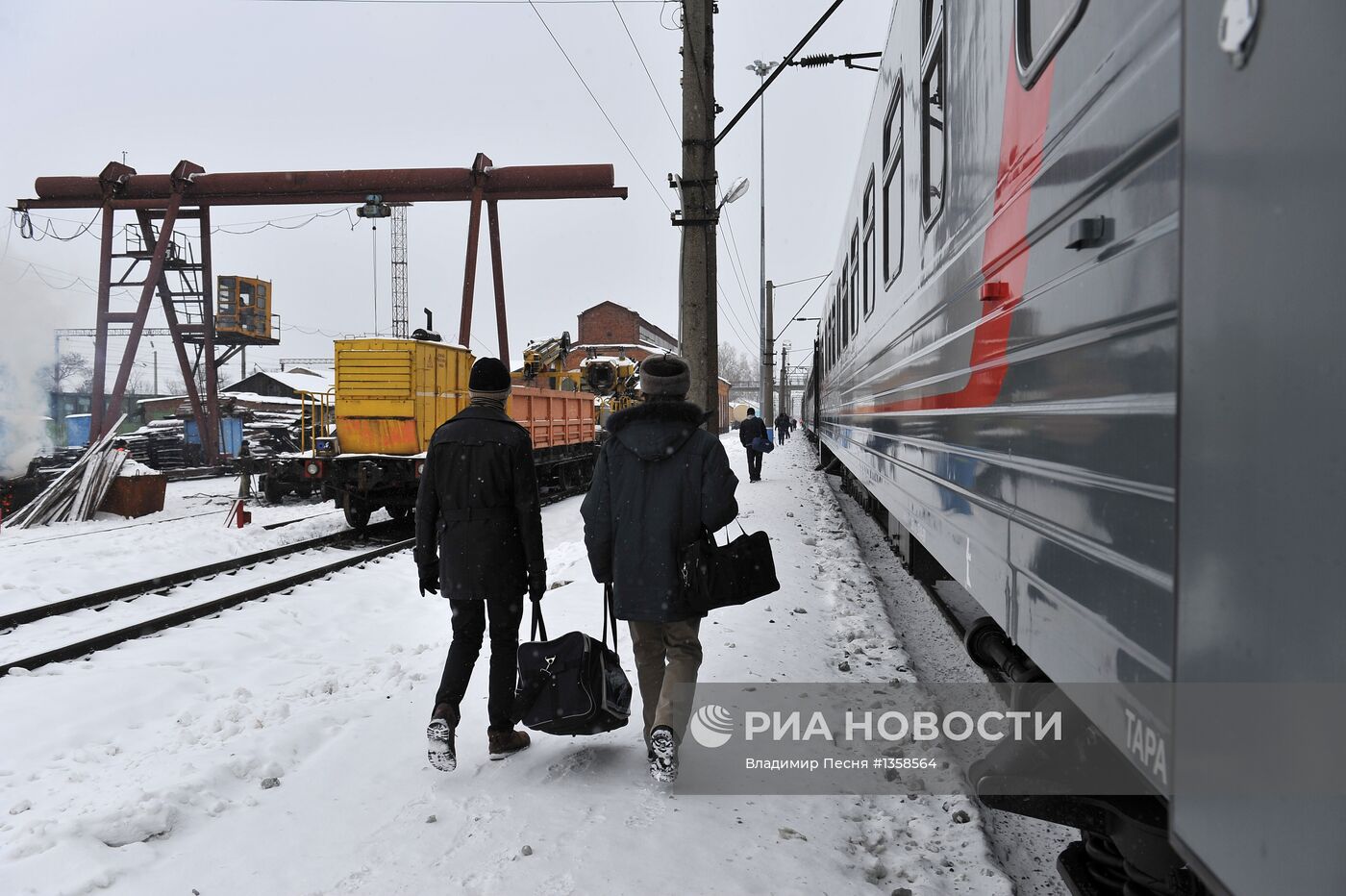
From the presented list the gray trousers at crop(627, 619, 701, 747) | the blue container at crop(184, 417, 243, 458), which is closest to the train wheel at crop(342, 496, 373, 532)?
the gray trousers at crop(627, 619, 701, 747)

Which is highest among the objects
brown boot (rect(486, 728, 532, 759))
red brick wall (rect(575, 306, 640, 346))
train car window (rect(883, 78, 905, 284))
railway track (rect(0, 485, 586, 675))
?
red brick wall (rect(575, 306, 640, 346))

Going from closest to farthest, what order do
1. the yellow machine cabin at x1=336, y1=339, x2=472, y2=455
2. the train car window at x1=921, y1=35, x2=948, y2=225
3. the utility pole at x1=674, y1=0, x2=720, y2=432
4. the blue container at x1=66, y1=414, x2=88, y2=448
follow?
the train car window at x1=921, y1=35, x2=948, y2=225 → the utility pole at x1=674, y1=0, x2=720, y2=432 → the yellow machine cabin at x1=336, y1=339, x2=472, y2=455 → the blue container at x1=66, y1=414, x2=88, y2=448

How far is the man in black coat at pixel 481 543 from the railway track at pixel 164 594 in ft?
12.2

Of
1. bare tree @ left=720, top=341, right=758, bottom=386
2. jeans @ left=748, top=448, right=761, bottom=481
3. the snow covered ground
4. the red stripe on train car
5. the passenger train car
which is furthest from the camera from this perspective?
bare tree @ left=720, top=341, right=758, bottom=386

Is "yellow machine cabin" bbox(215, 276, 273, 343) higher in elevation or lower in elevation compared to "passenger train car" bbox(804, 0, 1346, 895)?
higher

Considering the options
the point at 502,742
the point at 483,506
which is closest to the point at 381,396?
the point at 483,506

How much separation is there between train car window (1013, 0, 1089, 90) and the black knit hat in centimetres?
236

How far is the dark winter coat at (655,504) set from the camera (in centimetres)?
327

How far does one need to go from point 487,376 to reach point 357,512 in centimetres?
904

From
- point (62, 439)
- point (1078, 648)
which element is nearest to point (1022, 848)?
point (1078, 648)

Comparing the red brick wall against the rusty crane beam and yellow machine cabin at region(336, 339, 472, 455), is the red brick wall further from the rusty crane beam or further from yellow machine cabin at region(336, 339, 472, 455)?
yellow machine cabin at region(336, 339, 472, 455)

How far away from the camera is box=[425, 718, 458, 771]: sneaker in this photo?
3.40 metres

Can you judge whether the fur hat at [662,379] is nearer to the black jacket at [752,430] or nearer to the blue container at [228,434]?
the black jacket at [752,430]

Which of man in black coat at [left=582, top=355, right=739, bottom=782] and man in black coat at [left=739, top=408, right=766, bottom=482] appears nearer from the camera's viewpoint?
man in black coat at [left=582, top=355, right=739, bottom=782]
